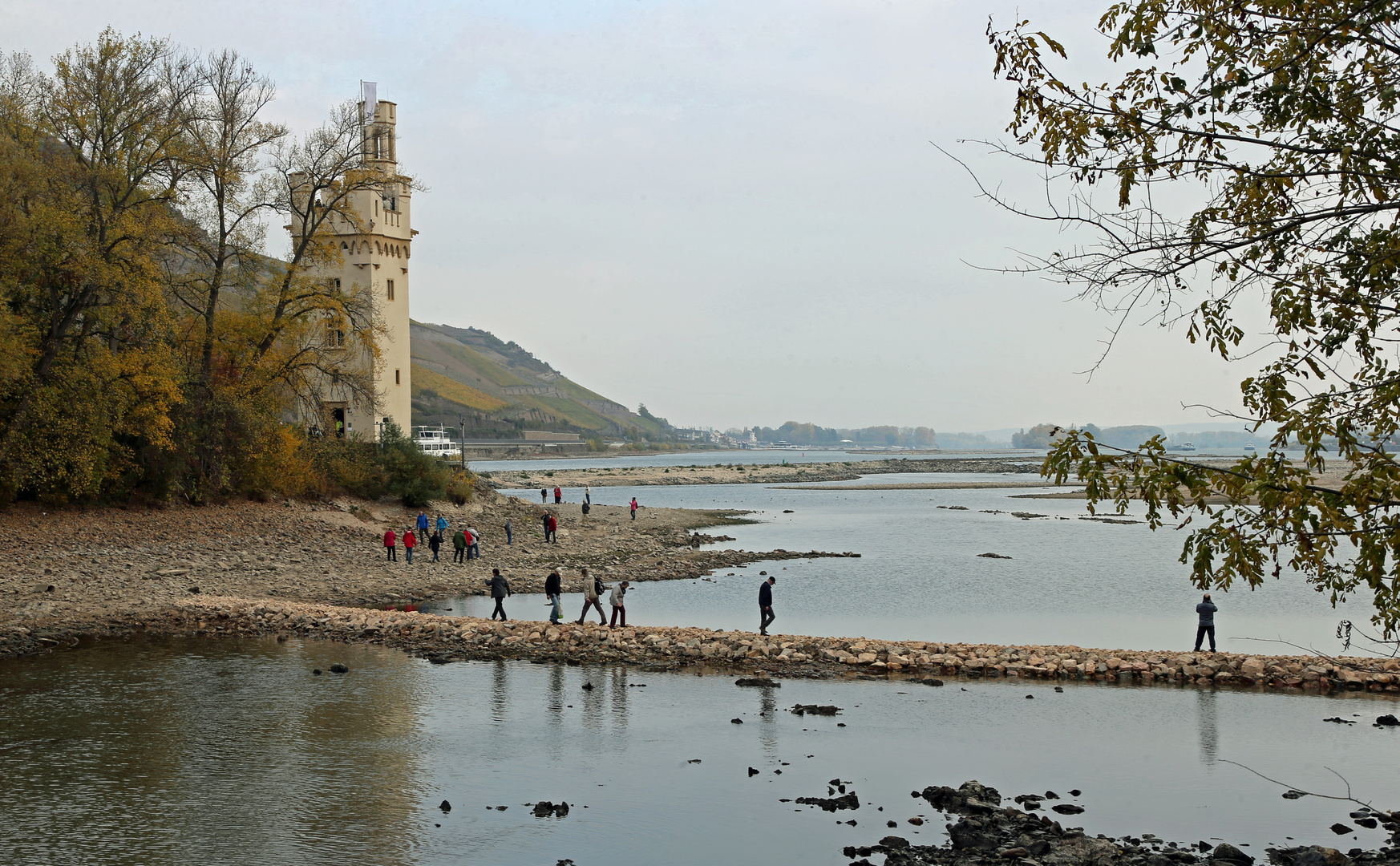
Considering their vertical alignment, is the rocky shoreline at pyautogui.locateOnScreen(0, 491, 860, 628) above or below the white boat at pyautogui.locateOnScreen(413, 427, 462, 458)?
below

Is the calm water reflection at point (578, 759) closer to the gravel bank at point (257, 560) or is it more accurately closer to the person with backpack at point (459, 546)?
the gravel bank at point (257, 560)

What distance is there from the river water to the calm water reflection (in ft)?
10.5

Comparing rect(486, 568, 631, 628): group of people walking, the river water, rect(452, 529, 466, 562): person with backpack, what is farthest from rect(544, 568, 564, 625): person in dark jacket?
rect(452, 529, 466, 562): person with backpack

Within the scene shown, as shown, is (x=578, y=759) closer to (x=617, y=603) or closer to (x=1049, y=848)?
(x=1049, y=848)

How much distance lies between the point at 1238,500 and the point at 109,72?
37.9 metres

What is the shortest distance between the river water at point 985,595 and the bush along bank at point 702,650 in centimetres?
490

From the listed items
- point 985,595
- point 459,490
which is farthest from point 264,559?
point 985,595

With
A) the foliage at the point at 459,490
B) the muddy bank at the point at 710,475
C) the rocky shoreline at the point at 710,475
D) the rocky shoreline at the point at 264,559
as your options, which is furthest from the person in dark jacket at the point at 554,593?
the muddy bank at the point at 710,475

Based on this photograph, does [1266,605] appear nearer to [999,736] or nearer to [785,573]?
[785,573]

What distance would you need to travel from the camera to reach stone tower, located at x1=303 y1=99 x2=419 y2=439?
51.0 meters

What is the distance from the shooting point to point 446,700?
18500 mm

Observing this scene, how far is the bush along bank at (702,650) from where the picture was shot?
20.2 metres

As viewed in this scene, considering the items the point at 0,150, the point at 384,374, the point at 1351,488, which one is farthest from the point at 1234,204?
the point at 384,374

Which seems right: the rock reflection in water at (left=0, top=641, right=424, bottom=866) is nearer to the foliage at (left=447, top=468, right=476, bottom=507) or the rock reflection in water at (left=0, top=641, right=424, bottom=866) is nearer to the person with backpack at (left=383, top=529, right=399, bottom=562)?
the person with backpack at (left=383, top=529, right=399, bottom=562)
